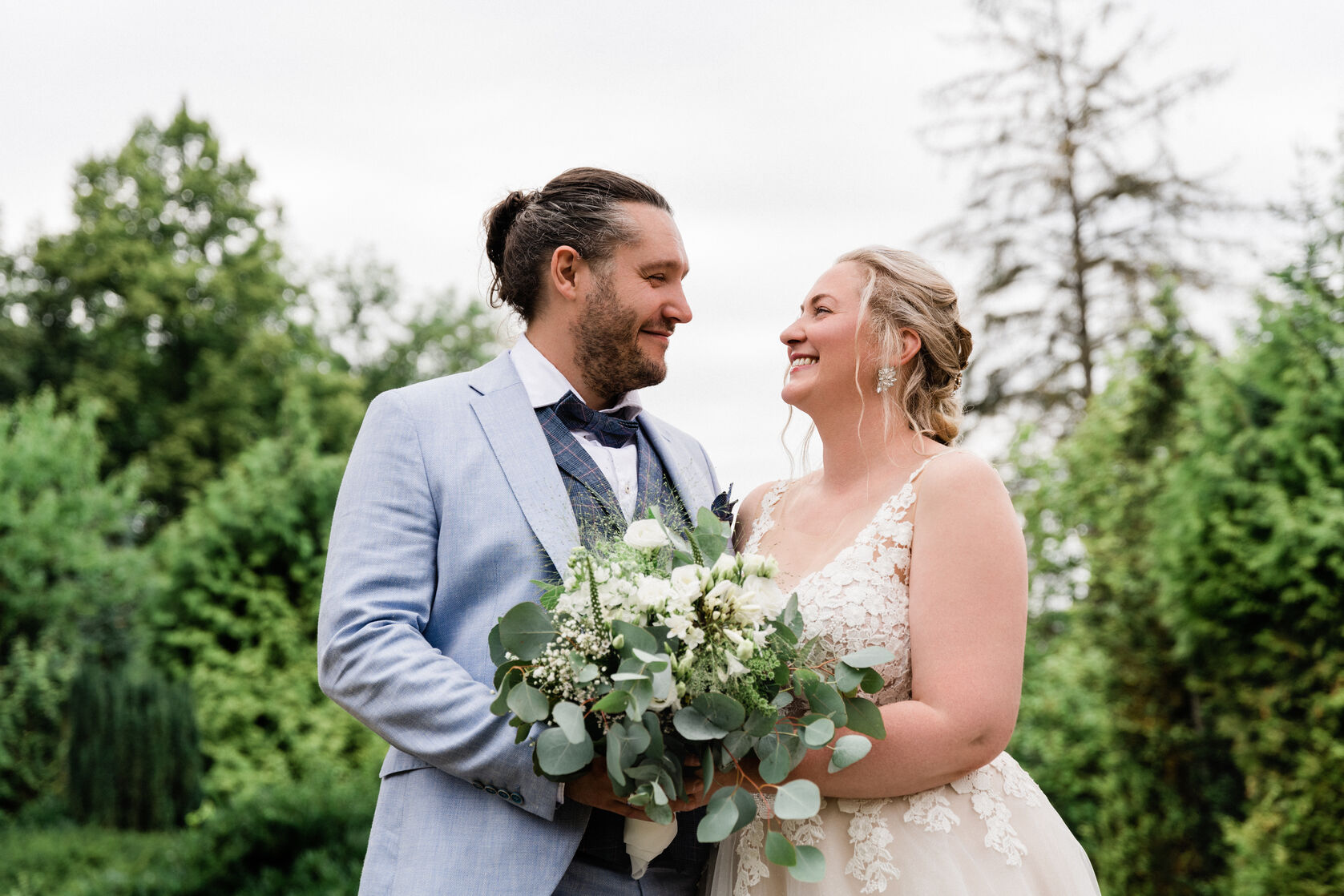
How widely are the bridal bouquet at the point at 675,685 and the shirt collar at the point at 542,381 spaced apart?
889 millimetres

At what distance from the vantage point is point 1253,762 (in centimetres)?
496

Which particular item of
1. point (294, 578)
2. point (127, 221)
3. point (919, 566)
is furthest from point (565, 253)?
point (127, 221)

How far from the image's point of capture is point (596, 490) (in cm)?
281

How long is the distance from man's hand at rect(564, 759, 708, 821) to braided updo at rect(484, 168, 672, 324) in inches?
58.8

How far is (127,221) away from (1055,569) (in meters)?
20.6

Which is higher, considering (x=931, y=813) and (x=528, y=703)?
(x=528, y=703)

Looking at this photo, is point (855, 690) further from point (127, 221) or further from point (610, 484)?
point (127, 221)

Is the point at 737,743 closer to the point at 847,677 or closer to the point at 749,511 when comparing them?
the point at 847,677

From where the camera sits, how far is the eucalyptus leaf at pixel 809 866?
1979 millimetres

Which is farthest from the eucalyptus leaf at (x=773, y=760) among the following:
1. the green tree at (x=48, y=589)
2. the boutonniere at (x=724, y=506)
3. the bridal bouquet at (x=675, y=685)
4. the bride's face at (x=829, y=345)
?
the green tree at (x=48, y=589)

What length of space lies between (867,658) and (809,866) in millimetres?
406

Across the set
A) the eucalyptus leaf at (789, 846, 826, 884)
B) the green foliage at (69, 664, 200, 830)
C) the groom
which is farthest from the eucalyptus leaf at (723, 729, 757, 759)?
the green foliage at (69, 664, 200, 830)

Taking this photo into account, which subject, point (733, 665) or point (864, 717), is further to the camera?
point (864, 717)

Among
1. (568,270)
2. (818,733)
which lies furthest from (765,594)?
(568,270)
